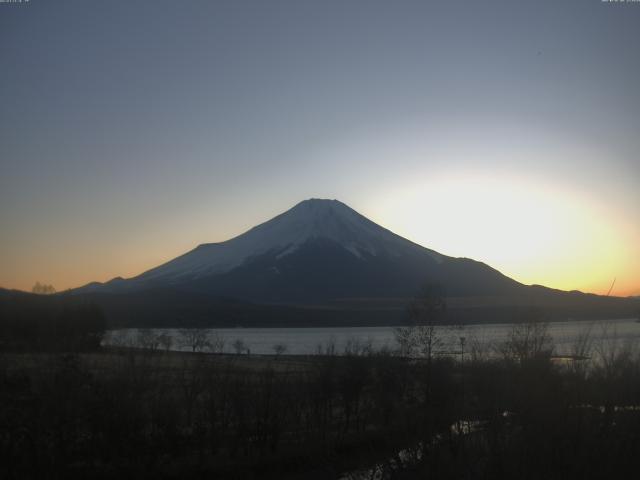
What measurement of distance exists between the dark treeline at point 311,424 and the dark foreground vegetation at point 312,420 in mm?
Answer: 46

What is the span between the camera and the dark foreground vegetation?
14875 mm

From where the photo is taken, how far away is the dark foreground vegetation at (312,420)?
14.9 m

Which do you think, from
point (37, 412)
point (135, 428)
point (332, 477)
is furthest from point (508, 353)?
Answer: point (37, 412)

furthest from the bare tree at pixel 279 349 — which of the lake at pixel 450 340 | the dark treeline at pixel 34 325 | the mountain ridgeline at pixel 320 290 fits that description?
the mountain ridgeline at pixel 320 290

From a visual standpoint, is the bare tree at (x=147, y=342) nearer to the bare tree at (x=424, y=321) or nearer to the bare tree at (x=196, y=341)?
the bare tree at (x=196, y=341)

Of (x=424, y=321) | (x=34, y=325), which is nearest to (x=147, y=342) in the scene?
(x=34, y=325)

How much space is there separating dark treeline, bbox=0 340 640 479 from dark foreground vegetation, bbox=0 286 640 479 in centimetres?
5

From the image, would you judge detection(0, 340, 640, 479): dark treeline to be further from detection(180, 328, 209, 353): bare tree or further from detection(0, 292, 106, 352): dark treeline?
detection(180, 328, 209, 353): bare tree

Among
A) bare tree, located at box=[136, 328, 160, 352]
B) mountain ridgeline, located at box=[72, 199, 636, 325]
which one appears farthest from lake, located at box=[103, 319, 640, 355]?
mountain ridgeline, located at box=[72, 199, 636, 325]

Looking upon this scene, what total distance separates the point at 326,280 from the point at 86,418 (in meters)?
176

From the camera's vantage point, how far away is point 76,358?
21.4 meters

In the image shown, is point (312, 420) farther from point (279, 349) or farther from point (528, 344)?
point (279, 349)

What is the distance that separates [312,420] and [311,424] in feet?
1.29

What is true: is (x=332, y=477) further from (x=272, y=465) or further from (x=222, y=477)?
(x=222, y=477)
